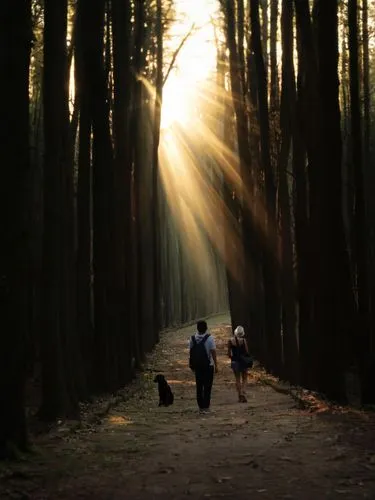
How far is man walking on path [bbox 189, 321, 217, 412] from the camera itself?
44.7ft

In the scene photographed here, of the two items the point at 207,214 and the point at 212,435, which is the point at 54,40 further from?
the point at 207,214

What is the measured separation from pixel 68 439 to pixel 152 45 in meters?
20.2

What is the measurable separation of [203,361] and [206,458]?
5.60 m

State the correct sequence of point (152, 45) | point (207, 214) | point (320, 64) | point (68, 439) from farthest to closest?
point (207, 214)
point (152, 45)
point (320, 64)
point (68, 439)

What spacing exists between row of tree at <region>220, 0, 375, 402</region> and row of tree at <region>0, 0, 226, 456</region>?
3.42m

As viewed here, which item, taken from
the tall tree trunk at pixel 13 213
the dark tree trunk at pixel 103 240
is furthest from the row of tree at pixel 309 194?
the tall tree trunk at pixel 13 213

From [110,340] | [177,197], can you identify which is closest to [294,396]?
[110,340]

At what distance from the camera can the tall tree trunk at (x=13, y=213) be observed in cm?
777

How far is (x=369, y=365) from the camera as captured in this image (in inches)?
498

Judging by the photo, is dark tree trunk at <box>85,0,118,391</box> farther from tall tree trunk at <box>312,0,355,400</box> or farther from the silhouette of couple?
tall tree trunk at <box>312,0,355,400</box>

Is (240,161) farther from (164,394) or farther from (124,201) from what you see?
(164,394)

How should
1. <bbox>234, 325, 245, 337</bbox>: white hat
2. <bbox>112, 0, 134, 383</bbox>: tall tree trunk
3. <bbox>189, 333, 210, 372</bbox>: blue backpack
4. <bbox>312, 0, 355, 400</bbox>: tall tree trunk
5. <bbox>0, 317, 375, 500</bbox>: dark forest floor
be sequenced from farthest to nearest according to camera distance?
<bbox>112, 0, 134, 383</bbox>: tall tree trunk → <bbox>234, 325, 245, 337</bbox>: white hat → <bbox>189, 333, 210, 372</bbox>: blue backpack → <bbox>312, 0, 355, 400</bbox>: tall tree trunk → <bbox>0, 317, 375, 500</bbox>: dark forest floor

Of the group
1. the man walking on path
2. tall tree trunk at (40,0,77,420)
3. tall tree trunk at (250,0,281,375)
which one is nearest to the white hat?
the man walking on path

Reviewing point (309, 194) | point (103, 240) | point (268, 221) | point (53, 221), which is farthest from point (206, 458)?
point (268, 221)
